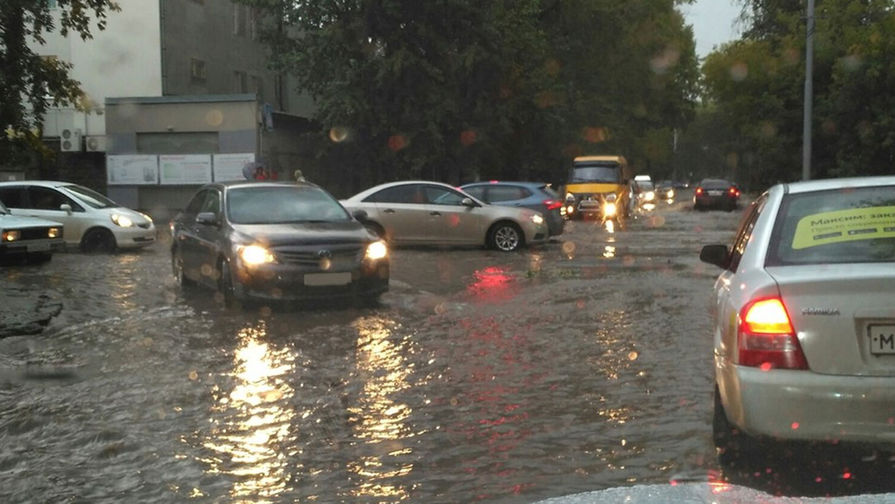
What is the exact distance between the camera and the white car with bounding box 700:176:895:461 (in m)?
4.77

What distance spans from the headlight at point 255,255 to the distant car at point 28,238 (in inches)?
308

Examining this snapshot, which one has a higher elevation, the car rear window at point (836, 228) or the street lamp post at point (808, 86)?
the street lamp post at point (808, 86)

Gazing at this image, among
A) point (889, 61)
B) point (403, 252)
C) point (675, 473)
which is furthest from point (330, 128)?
point (675, 473)

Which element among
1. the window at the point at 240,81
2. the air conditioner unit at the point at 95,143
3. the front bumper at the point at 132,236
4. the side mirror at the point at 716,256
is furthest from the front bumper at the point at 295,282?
the window at the point at 240,81

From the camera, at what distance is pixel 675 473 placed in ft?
18.6

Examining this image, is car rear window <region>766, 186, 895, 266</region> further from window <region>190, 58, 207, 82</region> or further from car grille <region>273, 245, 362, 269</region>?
window <region>190, 58, 207, 82</region>

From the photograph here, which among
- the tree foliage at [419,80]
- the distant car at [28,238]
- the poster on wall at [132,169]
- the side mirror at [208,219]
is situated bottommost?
the distant car at [28,238]

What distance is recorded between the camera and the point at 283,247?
39.4 ft

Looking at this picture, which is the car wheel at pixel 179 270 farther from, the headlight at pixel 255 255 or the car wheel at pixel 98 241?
the car wheel at pixel 98 241

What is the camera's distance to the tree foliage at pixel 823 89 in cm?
3938

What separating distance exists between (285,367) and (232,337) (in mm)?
1797

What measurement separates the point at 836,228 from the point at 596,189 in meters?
32.2

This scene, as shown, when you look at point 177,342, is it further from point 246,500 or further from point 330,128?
point 330,128

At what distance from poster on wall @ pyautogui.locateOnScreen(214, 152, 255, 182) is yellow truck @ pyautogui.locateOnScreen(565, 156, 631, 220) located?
11.0 metres
